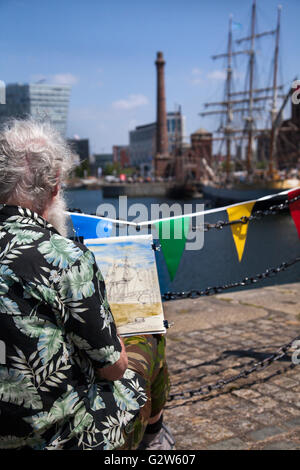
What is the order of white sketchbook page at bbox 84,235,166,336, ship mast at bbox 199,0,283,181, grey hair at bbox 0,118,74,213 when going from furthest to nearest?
ship mast at bbox 199,0,283,181, white sketchbook page at bbox 84,235,166,336, grey hair at bbox 0,118,74,213

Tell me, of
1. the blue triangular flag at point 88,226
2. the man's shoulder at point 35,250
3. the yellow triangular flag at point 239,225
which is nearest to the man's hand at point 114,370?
the man's shoulder at point 35,250

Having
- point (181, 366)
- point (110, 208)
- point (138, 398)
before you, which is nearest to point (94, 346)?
point (138, 398)

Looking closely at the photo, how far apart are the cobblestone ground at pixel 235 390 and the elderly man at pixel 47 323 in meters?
1.54

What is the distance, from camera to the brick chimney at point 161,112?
89869 mm

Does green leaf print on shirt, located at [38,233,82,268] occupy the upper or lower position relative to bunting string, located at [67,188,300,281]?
upper

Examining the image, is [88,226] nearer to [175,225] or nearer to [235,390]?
[175,225]

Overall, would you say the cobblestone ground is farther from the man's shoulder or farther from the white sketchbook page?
the man's shoulder

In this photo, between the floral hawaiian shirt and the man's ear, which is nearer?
the floral hawaiian shirt

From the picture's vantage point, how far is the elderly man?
5.24 ft

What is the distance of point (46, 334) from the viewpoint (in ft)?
5.31

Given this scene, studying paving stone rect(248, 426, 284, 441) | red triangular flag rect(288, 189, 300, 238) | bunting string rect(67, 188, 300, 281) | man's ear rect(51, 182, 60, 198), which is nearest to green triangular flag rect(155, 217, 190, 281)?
bunting string rect(67, 188, 300, 281)

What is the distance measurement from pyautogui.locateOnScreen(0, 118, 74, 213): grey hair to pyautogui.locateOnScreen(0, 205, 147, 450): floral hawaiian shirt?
0.07m
